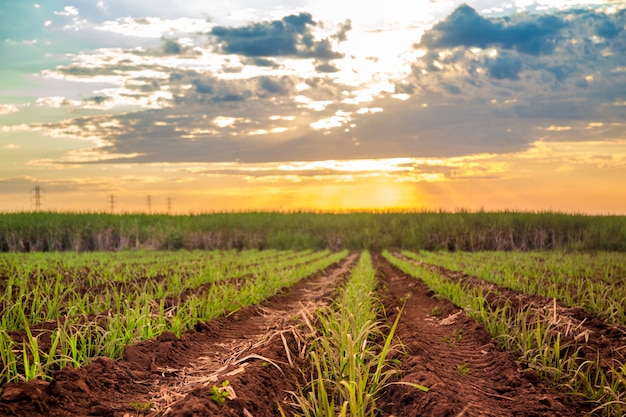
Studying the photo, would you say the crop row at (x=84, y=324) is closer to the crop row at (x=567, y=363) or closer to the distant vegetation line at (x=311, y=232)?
the crop row at (x=567, y=363)

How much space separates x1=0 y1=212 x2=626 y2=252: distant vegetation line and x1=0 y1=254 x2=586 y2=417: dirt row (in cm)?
2614

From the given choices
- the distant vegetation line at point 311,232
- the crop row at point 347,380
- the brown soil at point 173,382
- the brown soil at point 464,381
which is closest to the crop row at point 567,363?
the brown soil at point 464,381

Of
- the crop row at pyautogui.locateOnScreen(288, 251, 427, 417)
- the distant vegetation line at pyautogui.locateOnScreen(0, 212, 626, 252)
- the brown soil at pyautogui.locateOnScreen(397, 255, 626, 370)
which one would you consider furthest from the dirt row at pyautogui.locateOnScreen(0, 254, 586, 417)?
the distant vegetation line at pyautogui.locateOnScreen(0, 212, 626, 252)

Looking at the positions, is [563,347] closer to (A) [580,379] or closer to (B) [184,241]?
(A) [580,379]

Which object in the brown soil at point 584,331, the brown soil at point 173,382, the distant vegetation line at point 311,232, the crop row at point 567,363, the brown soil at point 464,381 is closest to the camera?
the brown soil at point 173,382

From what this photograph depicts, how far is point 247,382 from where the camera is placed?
4359mm

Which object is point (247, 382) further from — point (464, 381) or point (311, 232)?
point (311, 232)

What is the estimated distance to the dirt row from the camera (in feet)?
12.8

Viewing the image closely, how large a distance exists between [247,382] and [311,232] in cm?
3033

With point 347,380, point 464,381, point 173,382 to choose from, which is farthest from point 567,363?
point 173,382

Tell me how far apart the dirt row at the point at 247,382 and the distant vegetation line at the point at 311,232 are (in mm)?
26140

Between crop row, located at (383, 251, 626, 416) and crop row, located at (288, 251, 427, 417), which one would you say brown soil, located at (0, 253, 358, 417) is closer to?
crop row, located at (288, 251, 427, 417)

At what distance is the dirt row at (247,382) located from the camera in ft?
12.8

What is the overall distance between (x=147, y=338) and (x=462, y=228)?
93.7ft
